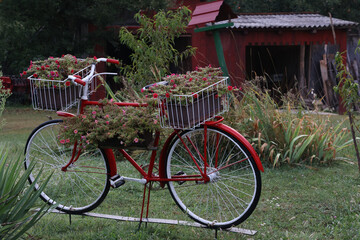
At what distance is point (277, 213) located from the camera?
4.46 m

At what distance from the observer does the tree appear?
1530cm

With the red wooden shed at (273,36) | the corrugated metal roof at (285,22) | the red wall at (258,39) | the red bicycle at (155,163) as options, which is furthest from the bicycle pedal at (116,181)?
the red wall at (258,39)

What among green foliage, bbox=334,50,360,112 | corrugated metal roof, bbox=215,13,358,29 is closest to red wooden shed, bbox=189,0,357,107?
corrugated metal roof, bbox=215,13,358,29

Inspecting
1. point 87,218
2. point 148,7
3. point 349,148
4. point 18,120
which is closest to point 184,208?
point 87,218

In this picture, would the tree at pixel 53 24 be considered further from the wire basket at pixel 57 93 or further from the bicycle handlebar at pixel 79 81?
the bicycle handlebar at pixel 79 81

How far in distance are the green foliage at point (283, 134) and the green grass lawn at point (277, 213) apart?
0.20 metres

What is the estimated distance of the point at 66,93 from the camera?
4.09 meters

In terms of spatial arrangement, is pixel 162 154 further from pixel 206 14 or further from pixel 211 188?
pixel 206 14

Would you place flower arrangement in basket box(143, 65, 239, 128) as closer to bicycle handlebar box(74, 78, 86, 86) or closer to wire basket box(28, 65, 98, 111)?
bicycle handlebar box(74, 78, 86, 86)

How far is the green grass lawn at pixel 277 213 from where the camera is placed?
12.6ft

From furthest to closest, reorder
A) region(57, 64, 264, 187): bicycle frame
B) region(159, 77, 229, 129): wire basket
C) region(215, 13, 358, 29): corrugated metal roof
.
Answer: region(215, 13, 358, 29): corrugated metal roof, region(57, 64, 264, 187): bicycle frame, region(159, 77, 229, 129): wire basket

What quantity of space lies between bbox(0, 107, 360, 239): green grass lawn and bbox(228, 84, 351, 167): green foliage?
0.67 feet

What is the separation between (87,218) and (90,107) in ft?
3.48

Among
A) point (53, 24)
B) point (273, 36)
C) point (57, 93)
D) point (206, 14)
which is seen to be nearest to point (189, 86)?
point (57, 93)
